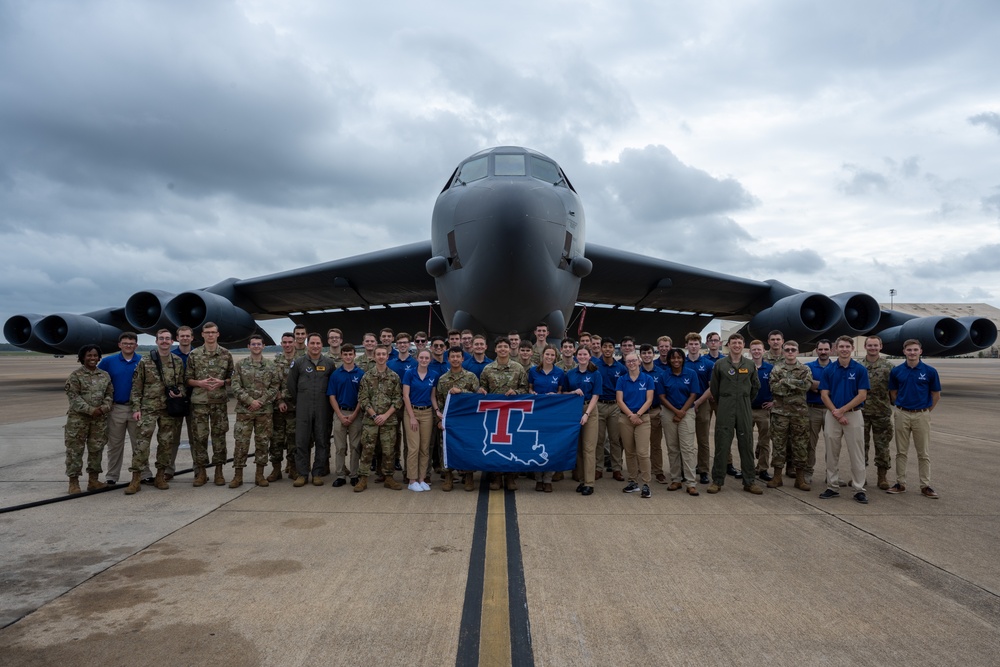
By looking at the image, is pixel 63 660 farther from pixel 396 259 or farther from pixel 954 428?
pixel 954 428

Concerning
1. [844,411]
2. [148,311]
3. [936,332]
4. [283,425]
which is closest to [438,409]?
[283,425]

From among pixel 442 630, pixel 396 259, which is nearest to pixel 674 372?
pixel 442 630

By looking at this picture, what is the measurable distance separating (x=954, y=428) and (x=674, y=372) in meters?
6.84

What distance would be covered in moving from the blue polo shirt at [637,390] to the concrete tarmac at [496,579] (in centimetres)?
94

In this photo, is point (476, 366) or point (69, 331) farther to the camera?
point (69, 331)

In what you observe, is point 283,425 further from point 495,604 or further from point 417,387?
point 495,604

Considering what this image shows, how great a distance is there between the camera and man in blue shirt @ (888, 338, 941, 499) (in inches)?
208

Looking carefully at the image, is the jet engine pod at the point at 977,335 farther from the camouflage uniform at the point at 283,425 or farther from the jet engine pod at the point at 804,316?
the camouflage uniform at the point at 283,425

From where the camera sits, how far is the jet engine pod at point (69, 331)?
14.4m

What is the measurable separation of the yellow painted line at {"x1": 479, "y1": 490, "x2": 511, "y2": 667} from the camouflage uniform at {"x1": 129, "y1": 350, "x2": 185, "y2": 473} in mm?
3469

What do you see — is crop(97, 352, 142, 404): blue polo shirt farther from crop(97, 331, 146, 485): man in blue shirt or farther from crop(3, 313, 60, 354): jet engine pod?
crop(3, 313, 60, 354): jet engine pod

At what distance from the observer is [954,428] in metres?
9.31

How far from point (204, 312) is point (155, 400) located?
7391 millimetres

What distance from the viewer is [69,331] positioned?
14.4 meters
